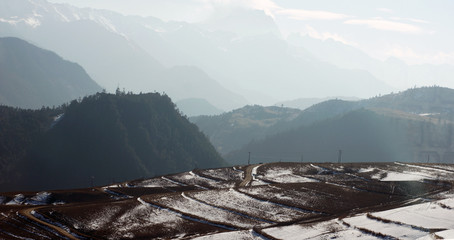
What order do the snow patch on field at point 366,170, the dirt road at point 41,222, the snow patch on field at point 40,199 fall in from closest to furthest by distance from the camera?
the dirt road at point 41,222 → the snow patch on field at point 40,199 → the snow patch on field at point 366,170

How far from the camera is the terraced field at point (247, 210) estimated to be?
2653 inches

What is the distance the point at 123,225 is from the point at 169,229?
24.0 ft

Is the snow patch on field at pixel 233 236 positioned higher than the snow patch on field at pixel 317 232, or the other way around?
the snow patch on field at pixel 317 232

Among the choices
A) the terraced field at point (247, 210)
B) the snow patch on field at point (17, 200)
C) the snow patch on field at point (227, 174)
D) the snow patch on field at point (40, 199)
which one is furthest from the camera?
the snow patch on field at point (227, 174)

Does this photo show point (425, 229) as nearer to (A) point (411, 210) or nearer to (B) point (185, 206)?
(A) point (411, 210)

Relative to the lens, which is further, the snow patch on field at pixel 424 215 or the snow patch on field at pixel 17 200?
the snow patch on field at pixel 17 200

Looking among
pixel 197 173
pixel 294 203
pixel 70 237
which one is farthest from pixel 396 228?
pixel 197 173

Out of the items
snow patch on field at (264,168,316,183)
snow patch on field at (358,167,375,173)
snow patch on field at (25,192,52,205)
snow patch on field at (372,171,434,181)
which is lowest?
snow patch on field at (25,192,52,205)

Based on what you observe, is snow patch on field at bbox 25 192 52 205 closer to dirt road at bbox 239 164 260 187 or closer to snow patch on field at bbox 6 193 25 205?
snow patch on field at bbox 6 193 25 205

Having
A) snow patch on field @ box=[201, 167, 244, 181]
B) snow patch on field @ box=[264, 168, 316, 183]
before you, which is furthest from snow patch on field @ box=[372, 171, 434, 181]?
snow patch on field @ box=[201, 167, 244, 181]

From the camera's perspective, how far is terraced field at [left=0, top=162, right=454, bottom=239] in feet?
221

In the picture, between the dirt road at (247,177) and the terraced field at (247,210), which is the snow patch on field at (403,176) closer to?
the terraced field at (247,210)

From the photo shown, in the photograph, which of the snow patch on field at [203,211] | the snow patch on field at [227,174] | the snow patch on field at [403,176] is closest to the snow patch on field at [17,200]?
the snow patch on field at [203,211]

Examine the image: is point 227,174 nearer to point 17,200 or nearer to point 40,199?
point 40,199
